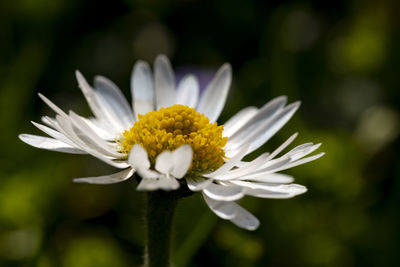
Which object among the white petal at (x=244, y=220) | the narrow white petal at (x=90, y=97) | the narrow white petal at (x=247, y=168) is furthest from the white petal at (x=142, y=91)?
the white petal at (x=244, y=220)

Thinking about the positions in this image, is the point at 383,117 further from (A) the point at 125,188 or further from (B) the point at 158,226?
(B) the point at 158,226

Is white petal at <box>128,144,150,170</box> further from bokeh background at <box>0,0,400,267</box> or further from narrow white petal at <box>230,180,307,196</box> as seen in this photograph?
bokeh background at <box>0,0,400,267</box>

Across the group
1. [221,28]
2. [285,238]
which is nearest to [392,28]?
[221,28]

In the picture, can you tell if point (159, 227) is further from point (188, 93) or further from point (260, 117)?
point (188, 93)

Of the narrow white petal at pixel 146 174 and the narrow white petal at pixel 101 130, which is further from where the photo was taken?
the narrow white petal at pixel 101 130

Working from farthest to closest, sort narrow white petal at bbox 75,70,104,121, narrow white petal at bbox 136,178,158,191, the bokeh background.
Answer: the bokeh background < narrow white petal at bbox 75,70,104,121 < narrow white petal at bbox 136,178,158,191

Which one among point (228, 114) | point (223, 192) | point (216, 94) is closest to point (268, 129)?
point (216, 94)

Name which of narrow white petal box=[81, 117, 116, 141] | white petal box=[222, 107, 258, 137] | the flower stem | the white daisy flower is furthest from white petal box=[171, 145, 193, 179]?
Result: white petal box=[222, 107, 258, 137]

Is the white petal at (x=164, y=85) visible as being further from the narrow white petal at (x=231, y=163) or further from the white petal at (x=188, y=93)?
the narrow white petal at (x=231, y=163)
